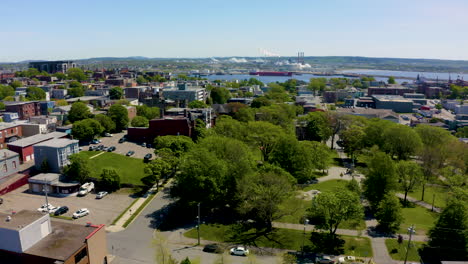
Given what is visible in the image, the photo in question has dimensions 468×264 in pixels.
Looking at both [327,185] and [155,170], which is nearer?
[155,170]

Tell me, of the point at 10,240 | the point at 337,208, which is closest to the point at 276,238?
the point at 337,208

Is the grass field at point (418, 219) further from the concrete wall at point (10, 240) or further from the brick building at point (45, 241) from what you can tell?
the concrete wall at point (10, 240)

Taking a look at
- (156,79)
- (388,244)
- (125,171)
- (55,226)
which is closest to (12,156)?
(125,171)

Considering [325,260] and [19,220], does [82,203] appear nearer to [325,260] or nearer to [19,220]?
[19,220]

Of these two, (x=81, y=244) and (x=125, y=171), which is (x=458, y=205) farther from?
(x=125, y=171)

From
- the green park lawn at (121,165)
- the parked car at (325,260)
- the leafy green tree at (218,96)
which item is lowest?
the parked car at (325,260)

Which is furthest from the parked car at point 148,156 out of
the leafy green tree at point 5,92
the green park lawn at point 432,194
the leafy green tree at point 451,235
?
the leafy green tree at point 5,92

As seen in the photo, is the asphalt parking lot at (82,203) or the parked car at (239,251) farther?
the asphalt parking lot at (82,203)
